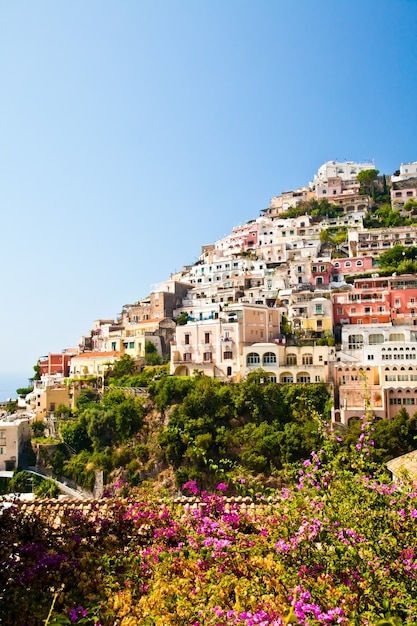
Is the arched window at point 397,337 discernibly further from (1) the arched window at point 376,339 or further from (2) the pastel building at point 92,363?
(2) the pastel building at point 92,363

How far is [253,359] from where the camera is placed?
29.0 meters

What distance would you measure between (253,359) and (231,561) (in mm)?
22621

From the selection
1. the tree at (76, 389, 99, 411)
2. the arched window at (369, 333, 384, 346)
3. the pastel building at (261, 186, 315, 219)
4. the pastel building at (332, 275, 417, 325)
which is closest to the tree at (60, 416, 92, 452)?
the tree at (76, 389, 99, 411)

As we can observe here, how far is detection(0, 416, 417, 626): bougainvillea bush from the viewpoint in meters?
5.55

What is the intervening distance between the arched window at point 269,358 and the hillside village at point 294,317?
5cm

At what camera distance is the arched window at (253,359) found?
94.9 ft

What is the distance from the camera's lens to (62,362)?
42125mm

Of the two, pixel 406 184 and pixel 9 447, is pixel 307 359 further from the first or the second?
pixel 406 184

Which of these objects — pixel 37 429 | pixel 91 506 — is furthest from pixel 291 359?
pixel 91 506

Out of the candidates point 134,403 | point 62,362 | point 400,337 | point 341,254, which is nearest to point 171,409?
point 134,403

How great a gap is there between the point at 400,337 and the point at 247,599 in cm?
2470

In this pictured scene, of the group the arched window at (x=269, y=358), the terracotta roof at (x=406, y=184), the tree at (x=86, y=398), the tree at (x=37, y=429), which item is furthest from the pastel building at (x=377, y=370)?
the terracotta roof at (x=406, y=184)

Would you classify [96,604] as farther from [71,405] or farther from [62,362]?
[62,362]

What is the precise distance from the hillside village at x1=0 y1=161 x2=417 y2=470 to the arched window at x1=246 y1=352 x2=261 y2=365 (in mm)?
59
